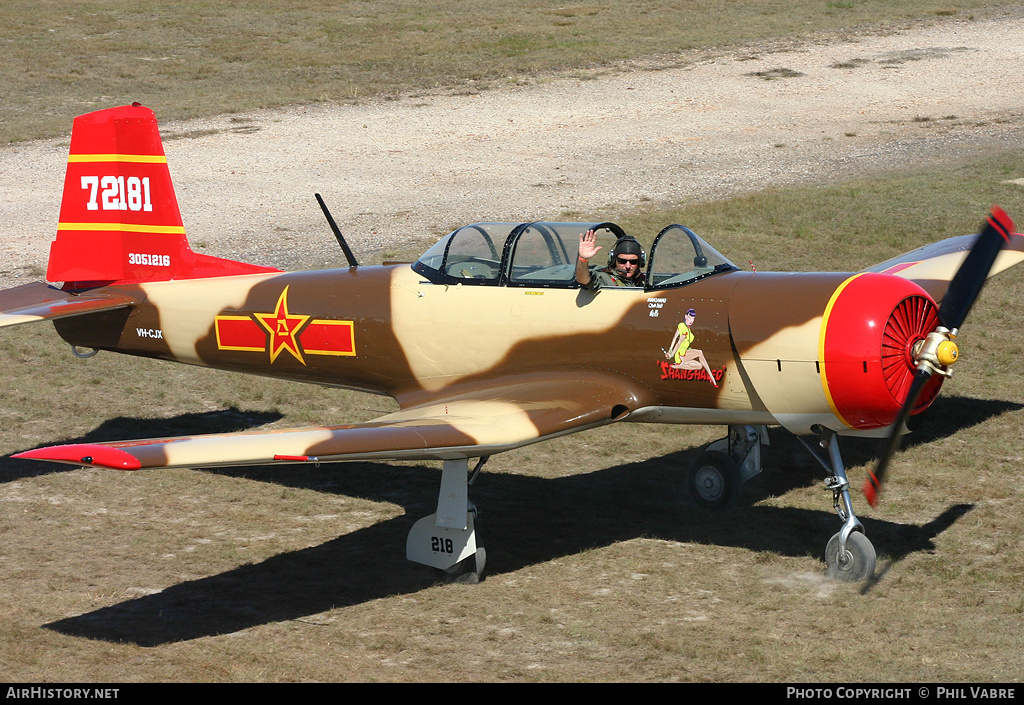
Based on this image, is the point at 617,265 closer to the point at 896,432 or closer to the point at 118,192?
the point at 896,432

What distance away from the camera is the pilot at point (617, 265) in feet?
30.2

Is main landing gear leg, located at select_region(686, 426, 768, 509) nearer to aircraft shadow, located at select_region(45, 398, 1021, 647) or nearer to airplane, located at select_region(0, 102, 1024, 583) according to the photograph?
airplane, located at select_region(0, 102, 1024, 583)

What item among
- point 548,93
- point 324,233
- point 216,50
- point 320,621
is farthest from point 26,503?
point 216,50

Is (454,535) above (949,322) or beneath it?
beneath

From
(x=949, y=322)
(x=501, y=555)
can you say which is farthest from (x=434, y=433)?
(x=949, y=322)

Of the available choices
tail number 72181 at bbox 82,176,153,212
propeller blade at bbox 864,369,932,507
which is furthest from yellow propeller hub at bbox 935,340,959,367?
tail number 72181 at bbox 82,176,153,212

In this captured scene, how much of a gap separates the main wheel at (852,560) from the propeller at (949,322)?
547 millimetres

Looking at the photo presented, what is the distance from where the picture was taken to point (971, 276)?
26.6ft

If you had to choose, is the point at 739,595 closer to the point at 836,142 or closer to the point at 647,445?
the point at 647,445

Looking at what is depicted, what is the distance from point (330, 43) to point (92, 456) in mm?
31908

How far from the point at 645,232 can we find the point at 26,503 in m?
11.6

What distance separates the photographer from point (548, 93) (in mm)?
31297

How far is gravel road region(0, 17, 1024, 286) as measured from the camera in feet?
69.5

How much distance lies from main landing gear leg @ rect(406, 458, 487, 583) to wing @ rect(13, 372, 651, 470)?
12.8 inches
